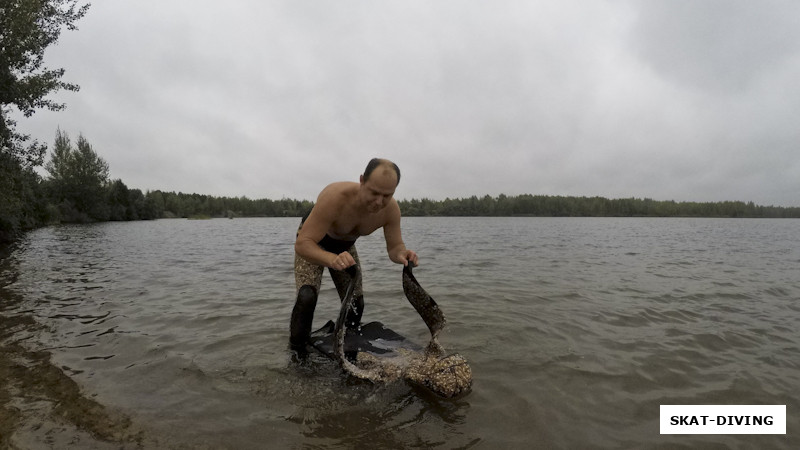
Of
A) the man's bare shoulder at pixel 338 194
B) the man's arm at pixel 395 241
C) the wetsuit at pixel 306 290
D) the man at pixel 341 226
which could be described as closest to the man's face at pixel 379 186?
the man at pixel 341 226

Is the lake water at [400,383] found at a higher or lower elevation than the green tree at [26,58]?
lower

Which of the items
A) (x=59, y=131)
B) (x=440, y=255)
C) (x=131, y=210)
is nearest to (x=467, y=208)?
(x=131, y=210)

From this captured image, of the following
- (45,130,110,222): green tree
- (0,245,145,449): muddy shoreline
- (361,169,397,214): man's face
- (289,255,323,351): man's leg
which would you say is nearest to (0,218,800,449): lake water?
(0,245,145,449): muddy shoreline

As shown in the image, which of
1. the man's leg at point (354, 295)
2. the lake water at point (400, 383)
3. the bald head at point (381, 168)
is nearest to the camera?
the lake water at point (400, 383)

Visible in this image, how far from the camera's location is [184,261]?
49.3 feet

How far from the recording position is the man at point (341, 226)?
3.98 metres

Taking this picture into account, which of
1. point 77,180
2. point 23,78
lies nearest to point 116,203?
point 77,180

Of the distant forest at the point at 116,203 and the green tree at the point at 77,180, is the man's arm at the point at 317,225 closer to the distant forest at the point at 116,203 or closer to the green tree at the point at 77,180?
the distant forest at the point at 116,203

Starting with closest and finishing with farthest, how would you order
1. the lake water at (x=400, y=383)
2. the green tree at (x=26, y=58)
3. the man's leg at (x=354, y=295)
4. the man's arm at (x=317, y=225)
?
the lake water at (x=400, y=383) < the man's arm at (x=317, y=225) < the man's leg at (x=354, y=295) < the green tree at (x=26, y=58)

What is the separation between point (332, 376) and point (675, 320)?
6138mm

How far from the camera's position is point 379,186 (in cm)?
393

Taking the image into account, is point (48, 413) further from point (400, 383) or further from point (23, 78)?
point (23, 78)

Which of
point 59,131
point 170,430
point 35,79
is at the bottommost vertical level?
point 170,430

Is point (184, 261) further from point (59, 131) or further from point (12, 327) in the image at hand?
point (59, 131)
